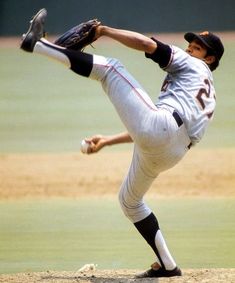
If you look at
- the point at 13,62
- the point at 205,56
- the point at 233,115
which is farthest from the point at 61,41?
the point at 13,62

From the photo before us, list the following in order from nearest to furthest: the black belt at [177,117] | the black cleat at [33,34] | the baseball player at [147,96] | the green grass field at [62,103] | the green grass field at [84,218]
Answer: the black cleat at [33,34] < the baseball player at [147,96] < the black belt at [177,117] < the green grass field at [84,218] < the green grass field at [62,103]

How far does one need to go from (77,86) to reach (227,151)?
18.1 feet

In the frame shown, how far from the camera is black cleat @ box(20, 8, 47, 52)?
15.6 feet

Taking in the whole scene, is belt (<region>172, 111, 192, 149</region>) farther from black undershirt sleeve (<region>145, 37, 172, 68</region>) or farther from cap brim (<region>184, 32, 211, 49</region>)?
cap brim (<region>184, 32, 211, 49</region>)

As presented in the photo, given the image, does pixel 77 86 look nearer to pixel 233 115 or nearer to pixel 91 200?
pixel 233 115

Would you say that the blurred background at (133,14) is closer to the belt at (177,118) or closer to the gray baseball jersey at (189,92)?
the gray baseball jersey at (189,92)

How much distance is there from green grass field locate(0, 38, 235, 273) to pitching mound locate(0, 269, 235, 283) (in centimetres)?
65

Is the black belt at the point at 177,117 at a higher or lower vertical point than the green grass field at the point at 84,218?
higher

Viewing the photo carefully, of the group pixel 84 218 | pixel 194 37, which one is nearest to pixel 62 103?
pixel 84 218

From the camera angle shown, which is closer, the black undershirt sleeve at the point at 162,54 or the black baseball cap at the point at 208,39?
the black undershirt sleeve at the point at 162,54

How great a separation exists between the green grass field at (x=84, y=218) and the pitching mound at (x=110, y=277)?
0.65m

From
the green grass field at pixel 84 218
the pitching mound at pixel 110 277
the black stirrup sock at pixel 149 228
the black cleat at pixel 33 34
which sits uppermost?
the black cleat at pixel 33 34

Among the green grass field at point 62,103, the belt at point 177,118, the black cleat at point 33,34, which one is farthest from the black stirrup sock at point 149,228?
the green grass field at point 62,103

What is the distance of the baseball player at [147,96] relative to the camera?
15.9ft
